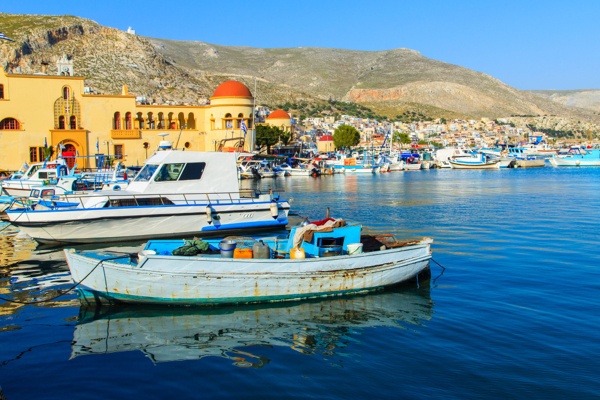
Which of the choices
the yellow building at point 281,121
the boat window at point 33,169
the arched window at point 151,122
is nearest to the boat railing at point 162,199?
the boat window at point 33,169

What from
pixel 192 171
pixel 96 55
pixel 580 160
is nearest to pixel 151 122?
pixel 96 55

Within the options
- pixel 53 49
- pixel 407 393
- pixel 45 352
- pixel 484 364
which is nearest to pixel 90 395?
pixel 45 352

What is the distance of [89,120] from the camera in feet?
179

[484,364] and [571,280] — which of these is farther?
[571,280]

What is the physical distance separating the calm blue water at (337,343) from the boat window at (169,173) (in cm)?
531

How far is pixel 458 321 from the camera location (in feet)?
31.9

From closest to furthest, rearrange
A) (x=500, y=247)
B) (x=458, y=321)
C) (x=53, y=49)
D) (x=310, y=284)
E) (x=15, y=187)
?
(x=458, y=321) → (x=310, y=284) → (x=500, y=247) → (x=15, y=187) → (x=53, y=49)

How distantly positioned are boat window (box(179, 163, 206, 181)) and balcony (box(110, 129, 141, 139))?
42.1 m

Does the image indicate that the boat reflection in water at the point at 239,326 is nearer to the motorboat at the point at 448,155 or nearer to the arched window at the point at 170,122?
the arched window at the point at 170,122

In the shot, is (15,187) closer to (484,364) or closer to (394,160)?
(484,364)

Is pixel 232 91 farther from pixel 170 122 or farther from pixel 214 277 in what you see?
pixel 214 277

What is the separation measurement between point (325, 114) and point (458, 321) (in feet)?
482

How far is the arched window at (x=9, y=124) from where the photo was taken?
4944cm

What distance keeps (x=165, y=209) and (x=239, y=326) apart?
30.1 feet
